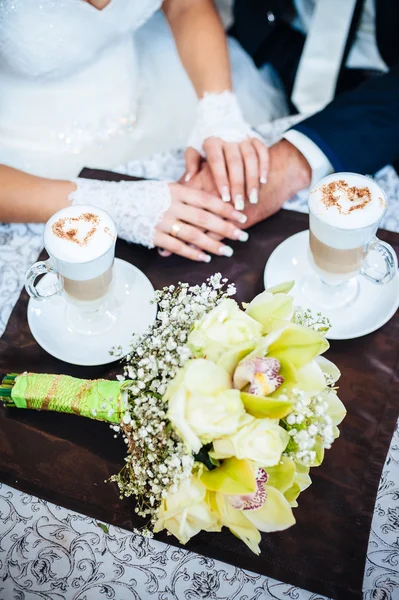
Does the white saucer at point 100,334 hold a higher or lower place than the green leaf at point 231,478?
lower

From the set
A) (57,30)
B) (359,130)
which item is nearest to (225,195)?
(359,130)

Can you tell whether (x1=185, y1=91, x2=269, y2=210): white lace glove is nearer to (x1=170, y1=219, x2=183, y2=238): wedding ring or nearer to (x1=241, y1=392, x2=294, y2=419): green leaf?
(x1=170, y1=219, x2=183, y2=238): wedding ring

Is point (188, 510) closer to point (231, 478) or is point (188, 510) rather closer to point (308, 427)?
point (231, 478)

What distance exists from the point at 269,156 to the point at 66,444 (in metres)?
0.76

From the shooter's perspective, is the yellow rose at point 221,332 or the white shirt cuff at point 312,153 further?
the white shirt cuff at point 312,153

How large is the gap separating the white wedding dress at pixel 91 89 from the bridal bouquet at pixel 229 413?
88 centimetres

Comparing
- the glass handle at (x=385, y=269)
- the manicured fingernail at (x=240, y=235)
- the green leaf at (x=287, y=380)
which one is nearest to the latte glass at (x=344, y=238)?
the glass handle at (x=385, y=269)

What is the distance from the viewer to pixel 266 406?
608 millimetres

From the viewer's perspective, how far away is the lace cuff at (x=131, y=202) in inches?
44.8

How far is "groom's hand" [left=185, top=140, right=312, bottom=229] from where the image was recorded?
1.18 m

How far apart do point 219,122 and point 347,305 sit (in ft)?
1.93

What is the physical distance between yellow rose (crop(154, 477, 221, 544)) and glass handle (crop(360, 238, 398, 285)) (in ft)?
1.75

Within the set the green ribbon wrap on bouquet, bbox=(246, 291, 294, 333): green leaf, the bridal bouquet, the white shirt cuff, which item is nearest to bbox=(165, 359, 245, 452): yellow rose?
the bridal bouquet

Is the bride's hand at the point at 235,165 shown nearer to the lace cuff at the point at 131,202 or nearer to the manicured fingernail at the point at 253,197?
the manicured fingernail at the point at 253,197
